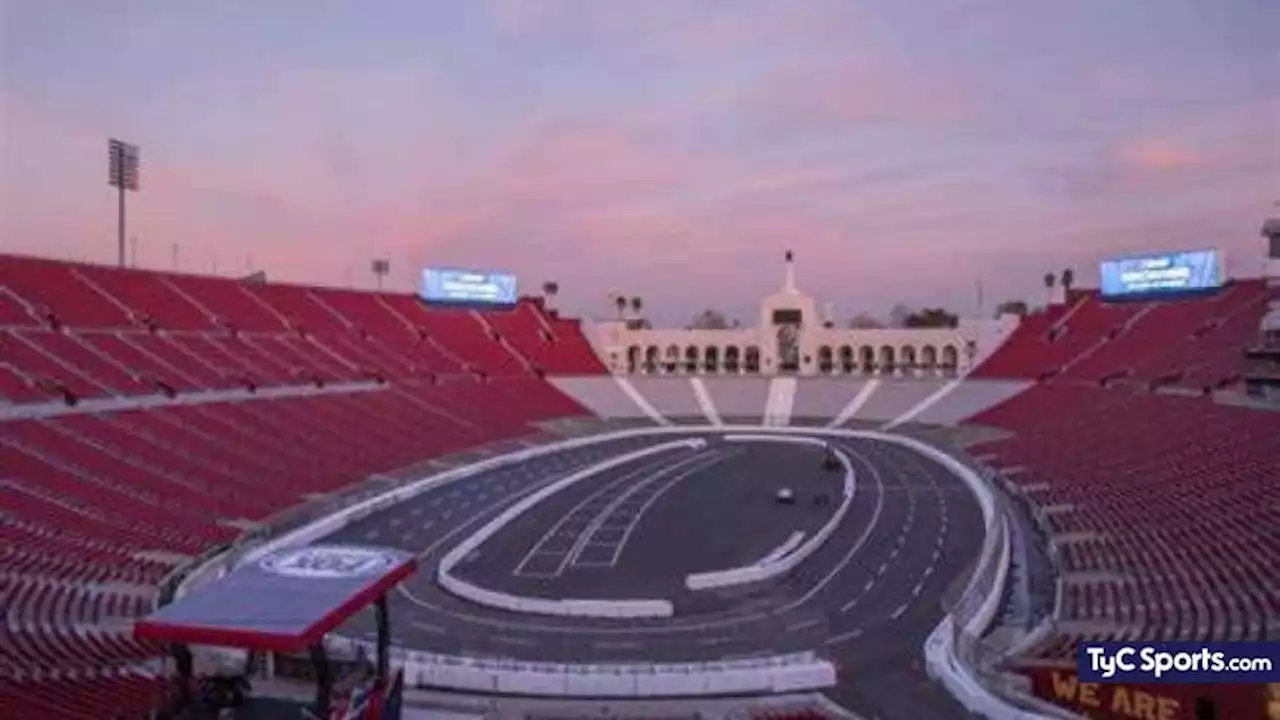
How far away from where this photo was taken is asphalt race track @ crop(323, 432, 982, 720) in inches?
1077

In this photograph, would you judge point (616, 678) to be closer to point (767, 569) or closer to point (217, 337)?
point (767, 569)

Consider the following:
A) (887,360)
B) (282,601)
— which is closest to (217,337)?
(282,601)

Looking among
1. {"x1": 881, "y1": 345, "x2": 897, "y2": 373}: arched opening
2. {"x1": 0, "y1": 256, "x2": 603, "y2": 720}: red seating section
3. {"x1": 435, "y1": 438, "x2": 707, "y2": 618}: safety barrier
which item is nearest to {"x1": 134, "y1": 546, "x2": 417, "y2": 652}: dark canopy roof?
{"x1": 0, "y1": 256, "x2": 603, "y2": 720}: red seating section

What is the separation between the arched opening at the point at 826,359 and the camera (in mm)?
97706

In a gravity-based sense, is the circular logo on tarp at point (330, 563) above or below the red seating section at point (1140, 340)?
below

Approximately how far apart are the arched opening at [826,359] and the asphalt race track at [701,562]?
3738 cm

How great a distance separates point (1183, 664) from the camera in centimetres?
1878

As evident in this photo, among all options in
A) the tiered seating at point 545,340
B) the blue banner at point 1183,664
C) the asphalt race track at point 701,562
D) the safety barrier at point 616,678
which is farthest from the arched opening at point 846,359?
the blue banner at point 1183,664

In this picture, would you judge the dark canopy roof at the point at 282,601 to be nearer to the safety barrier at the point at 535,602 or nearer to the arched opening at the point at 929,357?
the safety barrier at the point at 535,602

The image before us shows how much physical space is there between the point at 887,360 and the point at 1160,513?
61983mm

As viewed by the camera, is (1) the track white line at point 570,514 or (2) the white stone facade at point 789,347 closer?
(1) the track white line at point 570,514

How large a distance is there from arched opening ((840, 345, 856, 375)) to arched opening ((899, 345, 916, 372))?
13.9 ft

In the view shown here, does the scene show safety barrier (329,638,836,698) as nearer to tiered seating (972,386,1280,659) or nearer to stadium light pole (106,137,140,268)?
tiered seating (972,386,1280,659)

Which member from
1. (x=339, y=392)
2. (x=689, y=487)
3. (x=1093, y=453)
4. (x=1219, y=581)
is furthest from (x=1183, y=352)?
(x=339, y=392)
